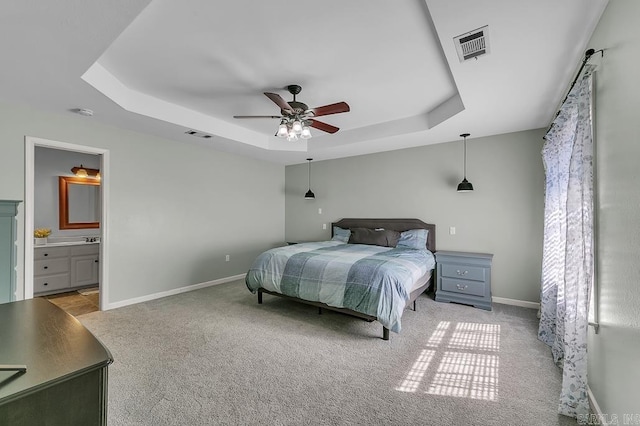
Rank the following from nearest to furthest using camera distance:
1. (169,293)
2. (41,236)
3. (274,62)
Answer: (274,62) → (169,293) → (41,236)

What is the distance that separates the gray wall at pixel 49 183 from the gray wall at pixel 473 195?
4.73 meters

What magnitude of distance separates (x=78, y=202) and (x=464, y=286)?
6.66 meters

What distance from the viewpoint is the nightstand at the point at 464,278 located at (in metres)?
3.86

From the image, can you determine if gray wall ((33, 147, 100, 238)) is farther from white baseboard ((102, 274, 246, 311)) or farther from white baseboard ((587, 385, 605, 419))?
white baseboard ((587, 385, 605, 419))

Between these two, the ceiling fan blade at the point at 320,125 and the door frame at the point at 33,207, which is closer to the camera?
the door frame at the point at 33,207

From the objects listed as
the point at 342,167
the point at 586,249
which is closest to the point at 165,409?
the point at 586,249

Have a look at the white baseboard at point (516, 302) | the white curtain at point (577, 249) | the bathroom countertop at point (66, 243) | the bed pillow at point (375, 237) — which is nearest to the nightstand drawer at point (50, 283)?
the bathroom countertop at point (66, 243)

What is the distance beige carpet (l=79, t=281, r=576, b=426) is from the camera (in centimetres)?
189

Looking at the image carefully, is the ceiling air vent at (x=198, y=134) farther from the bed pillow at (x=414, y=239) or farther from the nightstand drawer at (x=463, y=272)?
the nightstand drawer at (x=463, y=272)

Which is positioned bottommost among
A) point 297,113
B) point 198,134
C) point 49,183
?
point 49,183

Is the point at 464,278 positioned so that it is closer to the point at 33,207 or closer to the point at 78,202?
the point at 33,207

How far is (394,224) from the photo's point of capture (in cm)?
508

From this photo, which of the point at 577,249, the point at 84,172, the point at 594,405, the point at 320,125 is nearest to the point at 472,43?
the point at 577,249

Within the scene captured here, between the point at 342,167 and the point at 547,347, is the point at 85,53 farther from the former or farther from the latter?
the point at 547,347
